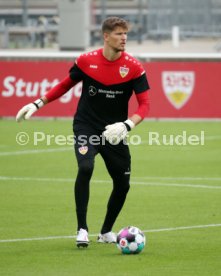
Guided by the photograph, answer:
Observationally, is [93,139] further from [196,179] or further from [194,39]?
[194,39]

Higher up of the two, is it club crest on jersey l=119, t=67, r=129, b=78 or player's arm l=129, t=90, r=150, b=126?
club crest on jersey l=119, t=67, r=129, b=78

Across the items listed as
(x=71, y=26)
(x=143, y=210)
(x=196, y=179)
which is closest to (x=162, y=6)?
(x=71, y=26)

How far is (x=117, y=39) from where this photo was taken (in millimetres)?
10664

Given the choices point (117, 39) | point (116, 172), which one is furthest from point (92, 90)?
point (116, 172)

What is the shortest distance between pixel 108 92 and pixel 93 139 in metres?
0.49

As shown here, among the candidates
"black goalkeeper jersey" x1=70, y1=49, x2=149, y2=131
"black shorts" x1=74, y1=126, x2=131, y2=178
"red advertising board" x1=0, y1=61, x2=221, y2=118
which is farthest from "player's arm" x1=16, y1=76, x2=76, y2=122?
"red advertising board" x1=0, y1=61, x2=221, y2=118

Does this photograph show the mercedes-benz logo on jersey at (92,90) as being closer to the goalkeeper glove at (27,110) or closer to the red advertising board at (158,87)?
the goalkeeper glove at (27,110)

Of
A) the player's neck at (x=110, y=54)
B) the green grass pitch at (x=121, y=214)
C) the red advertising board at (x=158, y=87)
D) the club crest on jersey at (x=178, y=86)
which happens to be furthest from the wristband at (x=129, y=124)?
the club crest on jersey at (x=178, y=86)

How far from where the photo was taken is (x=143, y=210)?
13656 millimetres

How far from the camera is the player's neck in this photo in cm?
1081

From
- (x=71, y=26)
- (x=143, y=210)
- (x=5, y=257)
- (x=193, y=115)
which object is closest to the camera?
(x=5, y=257)

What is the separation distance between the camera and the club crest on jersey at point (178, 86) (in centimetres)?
2700

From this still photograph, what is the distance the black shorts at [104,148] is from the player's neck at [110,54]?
2.40 ft

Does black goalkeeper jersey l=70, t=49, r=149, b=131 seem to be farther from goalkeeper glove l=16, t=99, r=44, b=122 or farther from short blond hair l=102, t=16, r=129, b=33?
goalkeeper glove l=16, t=99, r=44, b=122
